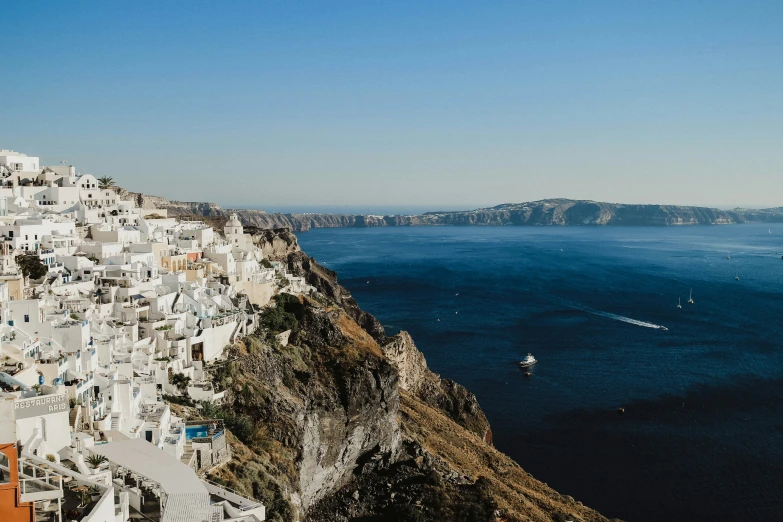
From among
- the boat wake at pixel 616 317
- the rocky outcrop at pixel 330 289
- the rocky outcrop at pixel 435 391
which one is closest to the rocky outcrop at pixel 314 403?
the rocky outcrop at pixel 435 391

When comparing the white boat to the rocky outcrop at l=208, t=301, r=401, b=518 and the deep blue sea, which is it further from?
the rocky outcrop at l=208, t=301, r=401, b=518

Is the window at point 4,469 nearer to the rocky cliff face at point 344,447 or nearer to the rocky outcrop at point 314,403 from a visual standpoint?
the rocky cliff face at point 344,447

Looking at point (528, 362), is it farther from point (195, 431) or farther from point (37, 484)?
point (37, 484)

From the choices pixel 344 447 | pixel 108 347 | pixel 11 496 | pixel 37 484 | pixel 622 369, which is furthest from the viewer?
pixel 622 369

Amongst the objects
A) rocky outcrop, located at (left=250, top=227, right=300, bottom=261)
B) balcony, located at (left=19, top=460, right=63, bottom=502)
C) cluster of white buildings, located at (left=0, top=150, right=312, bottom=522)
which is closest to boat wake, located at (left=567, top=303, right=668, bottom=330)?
rocky outcrop, located at (left=250, top=227, right=300, bottom=261)

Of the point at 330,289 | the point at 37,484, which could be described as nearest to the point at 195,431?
the point at 37,484

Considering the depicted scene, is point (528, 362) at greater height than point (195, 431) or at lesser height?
lesser

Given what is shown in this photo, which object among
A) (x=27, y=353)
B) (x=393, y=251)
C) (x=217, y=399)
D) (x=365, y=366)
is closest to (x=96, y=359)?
(x=27, y=353)

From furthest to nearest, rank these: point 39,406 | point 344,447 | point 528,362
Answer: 1. point 528,362
2. point 344,447
3. point 39,406
